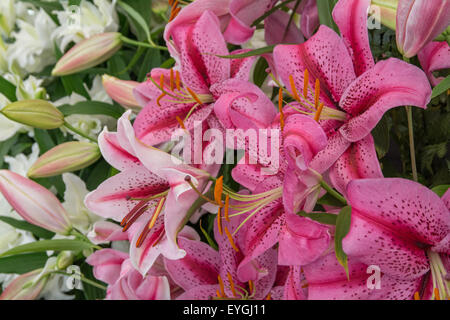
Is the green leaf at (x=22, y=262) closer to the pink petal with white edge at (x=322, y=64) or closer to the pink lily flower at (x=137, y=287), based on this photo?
the pink lily flower at (x=137, y=287)

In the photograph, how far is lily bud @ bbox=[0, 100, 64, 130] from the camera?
0.49 m

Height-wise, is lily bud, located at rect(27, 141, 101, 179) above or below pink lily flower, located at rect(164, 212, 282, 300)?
above

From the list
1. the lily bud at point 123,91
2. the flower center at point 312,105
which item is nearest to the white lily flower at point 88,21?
the lily bud at point 123,91

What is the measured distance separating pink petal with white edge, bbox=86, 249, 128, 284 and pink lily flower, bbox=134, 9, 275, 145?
0.42 ft

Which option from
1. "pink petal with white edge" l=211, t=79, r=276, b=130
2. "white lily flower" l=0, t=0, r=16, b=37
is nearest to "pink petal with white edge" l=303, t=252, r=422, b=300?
"pink petal with white edge" l=211, t=79, r=276, b=130

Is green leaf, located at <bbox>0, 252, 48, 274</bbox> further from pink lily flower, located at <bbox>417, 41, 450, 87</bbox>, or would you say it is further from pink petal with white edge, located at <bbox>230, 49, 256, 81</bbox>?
pink lily flower, located at <bbox>417, 41, 450, 87</bbox>

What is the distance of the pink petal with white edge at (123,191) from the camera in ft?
1.19

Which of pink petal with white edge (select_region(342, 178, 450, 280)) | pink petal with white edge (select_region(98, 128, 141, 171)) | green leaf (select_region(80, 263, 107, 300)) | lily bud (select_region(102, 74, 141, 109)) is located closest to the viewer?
pink petal with white edge (select_region(342, 178, 450, 280))

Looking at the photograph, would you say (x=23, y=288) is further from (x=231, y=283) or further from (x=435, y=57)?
(x=435, y=57)

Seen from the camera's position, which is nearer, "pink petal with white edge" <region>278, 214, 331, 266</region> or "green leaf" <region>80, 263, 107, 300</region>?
"pink petal with white edge" <region>278, 214, 331, 266</region>

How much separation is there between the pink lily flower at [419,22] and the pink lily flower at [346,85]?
0.5 inches

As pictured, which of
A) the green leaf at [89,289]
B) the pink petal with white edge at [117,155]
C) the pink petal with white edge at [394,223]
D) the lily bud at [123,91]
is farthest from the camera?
the green leaf at [89,289]

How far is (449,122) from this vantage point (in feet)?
1.27
